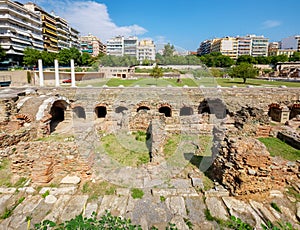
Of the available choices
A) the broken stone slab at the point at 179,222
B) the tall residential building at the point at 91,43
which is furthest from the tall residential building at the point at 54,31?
the broken stone slab at the point at 179,222

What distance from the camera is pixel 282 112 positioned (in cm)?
1537

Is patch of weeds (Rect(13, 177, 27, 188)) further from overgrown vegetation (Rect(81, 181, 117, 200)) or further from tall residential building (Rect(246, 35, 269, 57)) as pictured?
tall residential building (Rect(246, 35, 269, 57))

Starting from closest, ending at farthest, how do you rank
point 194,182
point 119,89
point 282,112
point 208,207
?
point 208,207 → point 194,182 → point 282,112 → point 119,89

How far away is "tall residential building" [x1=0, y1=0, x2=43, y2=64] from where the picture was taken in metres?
40.3

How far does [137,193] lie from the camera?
5.47m

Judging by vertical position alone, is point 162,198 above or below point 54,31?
below

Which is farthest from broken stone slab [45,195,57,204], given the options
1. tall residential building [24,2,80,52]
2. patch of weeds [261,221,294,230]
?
tall residential building [24,2,80,52]

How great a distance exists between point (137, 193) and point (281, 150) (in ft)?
22.5

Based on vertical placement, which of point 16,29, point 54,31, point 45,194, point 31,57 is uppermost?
point 54,31

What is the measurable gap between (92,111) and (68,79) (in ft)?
67.4

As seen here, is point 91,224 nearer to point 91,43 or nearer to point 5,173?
point 5,173

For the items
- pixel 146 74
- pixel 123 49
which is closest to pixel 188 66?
pixel 146 74

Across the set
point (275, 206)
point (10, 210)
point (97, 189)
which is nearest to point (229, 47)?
point (275, 206)

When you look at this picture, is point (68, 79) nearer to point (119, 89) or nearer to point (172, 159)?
point (119, 89)
